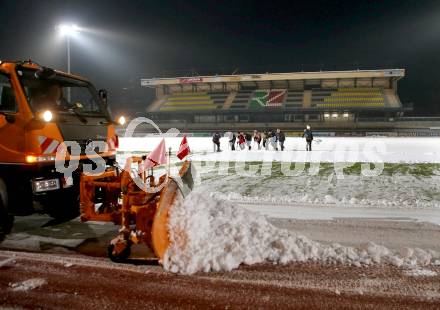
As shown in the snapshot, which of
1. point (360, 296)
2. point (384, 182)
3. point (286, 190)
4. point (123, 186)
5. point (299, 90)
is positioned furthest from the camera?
point (299, 90)

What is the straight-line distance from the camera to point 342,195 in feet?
30.9

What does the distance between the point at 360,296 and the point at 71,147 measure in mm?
4040

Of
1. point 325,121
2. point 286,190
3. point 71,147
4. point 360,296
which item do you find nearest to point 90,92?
point 71,147

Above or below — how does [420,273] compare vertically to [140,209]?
below

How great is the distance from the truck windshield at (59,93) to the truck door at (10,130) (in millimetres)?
229

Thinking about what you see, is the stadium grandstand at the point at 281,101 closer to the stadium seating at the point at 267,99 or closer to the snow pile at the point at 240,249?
the stadium seating at the point at 267,99

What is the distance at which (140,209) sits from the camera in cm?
428

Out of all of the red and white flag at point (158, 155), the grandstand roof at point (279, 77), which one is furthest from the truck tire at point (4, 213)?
the grandstand roof at point (279, 77)

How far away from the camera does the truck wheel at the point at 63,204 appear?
16.2ft

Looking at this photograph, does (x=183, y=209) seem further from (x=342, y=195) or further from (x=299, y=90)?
(x=299, y=90)

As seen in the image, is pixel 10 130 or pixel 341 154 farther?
pixel 341 154

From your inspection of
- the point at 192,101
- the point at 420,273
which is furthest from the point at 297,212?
the point at 192,101

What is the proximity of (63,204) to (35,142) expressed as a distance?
907 mm

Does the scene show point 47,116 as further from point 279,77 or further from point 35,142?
point 279,77
